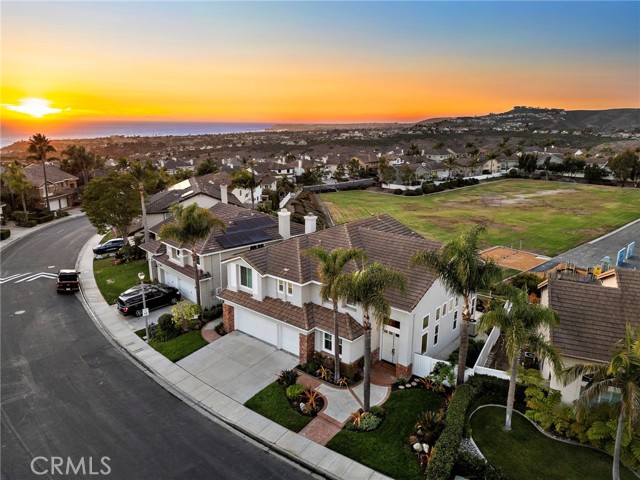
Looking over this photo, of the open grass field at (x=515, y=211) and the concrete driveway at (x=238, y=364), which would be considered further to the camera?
the open grass field at (x=515, y=211)

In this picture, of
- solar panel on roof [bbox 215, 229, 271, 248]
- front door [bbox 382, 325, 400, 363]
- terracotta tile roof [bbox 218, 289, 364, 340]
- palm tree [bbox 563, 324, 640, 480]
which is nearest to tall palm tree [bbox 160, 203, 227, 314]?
solar panel on roof [bbox 215, 229, 271, 248]

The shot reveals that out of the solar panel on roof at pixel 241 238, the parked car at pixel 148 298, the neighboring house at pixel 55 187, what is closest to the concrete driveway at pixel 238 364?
the parked car at pixel 148 298

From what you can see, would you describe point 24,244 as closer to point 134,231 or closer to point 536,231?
point 134,231

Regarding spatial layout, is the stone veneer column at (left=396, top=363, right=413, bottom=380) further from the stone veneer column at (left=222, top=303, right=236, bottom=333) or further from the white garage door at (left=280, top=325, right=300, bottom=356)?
the stone veneer column at (left=222, top=303, right=236, bottom=333)

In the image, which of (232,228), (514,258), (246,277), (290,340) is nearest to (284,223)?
(232,228)

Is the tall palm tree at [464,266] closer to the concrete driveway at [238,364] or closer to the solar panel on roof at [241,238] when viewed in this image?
the concrete driveway at [238,364]
